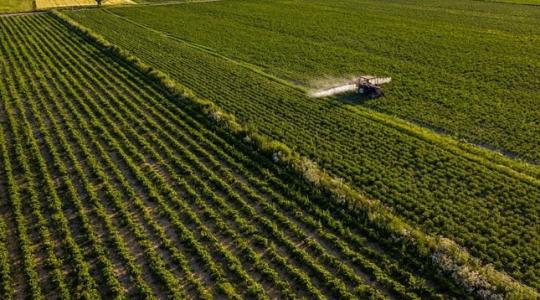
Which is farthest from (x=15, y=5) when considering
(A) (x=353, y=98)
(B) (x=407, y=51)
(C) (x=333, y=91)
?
(A) (x=353, y=98)

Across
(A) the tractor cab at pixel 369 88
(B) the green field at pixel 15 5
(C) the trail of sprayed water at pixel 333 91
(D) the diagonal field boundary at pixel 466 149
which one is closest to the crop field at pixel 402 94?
(D) the diagonal field boundary at pixel 466 149

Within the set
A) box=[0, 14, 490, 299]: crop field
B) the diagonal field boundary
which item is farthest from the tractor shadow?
box=[0, 14, 490, 299]: crop field

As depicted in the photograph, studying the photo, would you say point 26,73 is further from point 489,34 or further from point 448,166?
point 489,34

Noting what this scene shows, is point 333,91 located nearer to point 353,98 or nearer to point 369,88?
point 353,98

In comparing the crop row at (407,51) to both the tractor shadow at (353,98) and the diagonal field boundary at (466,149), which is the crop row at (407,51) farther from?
the diagonal field boundary at (466,149)

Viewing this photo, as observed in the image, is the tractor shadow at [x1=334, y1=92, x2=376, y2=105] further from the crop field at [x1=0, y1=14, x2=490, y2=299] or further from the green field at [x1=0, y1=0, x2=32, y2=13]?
the green field at [x1=0, y1=0, x2=32, y2=13]

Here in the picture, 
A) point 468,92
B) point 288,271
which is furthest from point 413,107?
point 288,271
